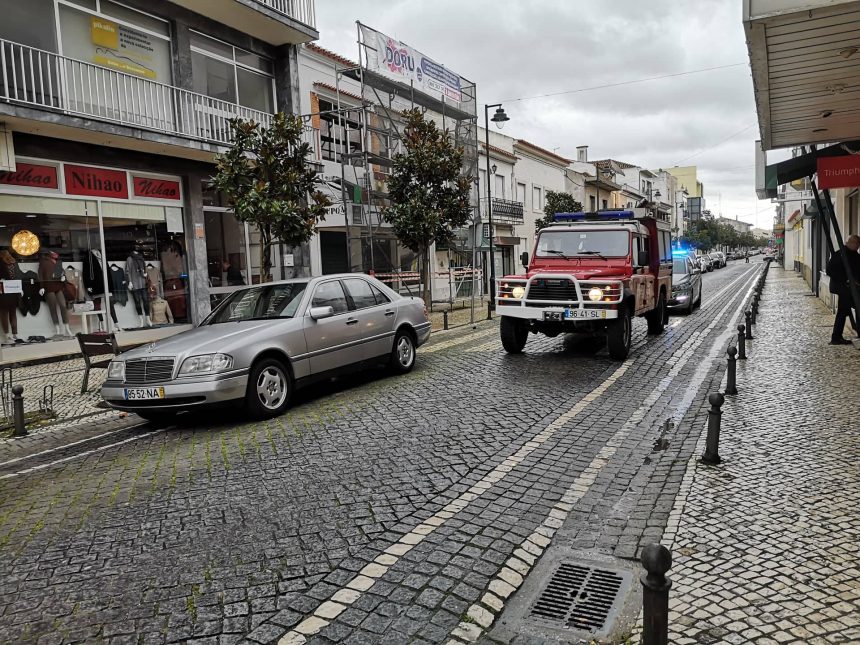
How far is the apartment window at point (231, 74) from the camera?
16.3 meters

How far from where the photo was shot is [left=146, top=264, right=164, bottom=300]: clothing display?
15031 mm

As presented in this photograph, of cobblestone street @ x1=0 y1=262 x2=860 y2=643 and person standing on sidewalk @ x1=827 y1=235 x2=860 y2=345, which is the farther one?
person standing on sidewalk @ x1=827 y1=235 x2=860 y2=345

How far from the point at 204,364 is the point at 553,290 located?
5764 mm

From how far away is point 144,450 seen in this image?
651cm

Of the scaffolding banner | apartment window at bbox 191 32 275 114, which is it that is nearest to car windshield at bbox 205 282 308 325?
apartment window at bbox 191 32 275 114

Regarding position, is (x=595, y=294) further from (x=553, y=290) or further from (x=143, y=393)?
(x=143, y=393)

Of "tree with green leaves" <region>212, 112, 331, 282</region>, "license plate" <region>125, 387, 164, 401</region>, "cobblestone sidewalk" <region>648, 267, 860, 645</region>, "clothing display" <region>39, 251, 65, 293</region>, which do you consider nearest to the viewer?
"cobblestone sidewalk" <region>648, 267, 860, 645</region>

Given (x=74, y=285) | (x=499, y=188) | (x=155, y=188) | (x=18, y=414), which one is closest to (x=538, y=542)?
(x=18, y=414)

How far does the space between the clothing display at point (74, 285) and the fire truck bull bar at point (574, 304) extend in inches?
358

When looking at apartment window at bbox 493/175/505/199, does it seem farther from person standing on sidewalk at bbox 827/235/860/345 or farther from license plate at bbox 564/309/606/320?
license plate at bbox 564/309/606/320

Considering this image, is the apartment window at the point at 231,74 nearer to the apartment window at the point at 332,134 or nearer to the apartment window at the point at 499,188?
the apartment window at the point at 332,134

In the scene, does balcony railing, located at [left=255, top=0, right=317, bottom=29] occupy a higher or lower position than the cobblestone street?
higher

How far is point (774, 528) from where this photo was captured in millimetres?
4102

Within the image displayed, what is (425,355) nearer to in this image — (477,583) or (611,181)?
(477,583)
